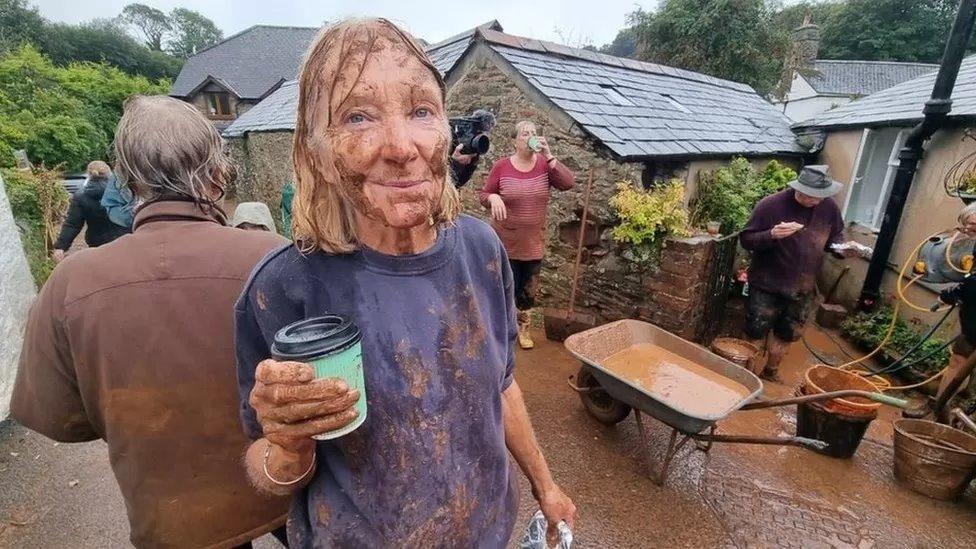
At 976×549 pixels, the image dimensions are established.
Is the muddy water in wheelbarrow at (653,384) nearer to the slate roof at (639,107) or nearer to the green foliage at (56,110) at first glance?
the slate roof at (639,107)

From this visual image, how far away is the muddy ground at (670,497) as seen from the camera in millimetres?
2896

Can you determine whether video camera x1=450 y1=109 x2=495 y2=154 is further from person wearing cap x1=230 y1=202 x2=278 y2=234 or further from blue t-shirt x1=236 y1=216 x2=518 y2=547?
blue t-shirt x1=236 y1=216 x2=518 y2=547

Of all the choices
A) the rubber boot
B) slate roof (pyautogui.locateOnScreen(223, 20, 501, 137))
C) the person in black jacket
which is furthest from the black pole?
the person in black jacket

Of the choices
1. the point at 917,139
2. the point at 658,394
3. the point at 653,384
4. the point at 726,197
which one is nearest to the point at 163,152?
the point at 658,394

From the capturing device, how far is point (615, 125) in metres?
5.53

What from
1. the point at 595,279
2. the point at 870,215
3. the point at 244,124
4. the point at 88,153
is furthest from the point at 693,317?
the point at 88,153

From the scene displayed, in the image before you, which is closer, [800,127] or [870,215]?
[870,215]

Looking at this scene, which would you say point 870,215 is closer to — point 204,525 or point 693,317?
point 693,317

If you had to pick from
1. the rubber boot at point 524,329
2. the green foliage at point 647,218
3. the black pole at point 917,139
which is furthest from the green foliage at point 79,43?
the black pole at point 917,139

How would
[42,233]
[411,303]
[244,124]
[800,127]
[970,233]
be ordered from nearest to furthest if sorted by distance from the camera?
[411,303], [970,233], [42,233], [800,127], [244,124]

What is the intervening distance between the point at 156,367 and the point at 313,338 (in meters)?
0.99

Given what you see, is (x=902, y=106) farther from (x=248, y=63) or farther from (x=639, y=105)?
(x=248, y=63)

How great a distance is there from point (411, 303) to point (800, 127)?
38.3ft

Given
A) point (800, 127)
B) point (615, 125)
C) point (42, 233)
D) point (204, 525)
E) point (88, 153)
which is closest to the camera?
point (204, 525)
